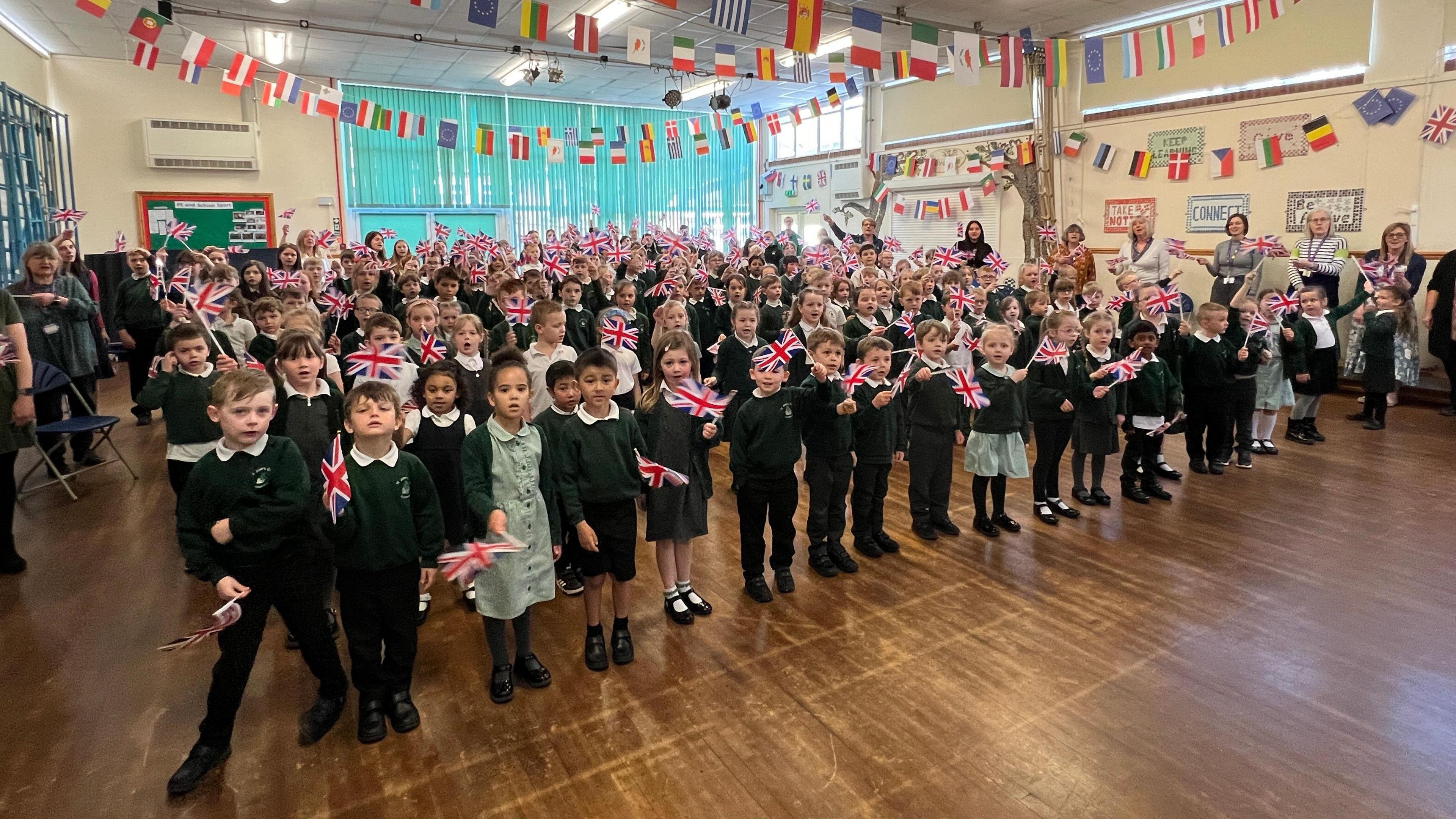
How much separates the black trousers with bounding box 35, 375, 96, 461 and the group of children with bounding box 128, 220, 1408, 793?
0.60m

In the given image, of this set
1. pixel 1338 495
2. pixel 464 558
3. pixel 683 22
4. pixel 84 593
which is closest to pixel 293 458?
pixel 464 558

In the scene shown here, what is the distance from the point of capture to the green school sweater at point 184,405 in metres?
3.18

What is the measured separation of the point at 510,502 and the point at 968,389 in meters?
2.04

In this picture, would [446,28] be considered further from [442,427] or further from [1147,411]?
[1147,411]

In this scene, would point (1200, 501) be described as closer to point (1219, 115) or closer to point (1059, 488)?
point (1059, 488)

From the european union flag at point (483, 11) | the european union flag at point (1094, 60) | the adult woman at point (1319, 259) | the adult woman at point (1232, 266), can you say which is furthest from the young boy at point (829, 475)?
the european union flag at point (1094, 60)

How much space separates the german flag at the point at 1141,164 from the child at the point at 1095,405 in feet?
18.3

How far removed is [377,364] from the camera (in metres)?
2.81

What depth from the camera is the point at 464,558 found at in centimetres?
216

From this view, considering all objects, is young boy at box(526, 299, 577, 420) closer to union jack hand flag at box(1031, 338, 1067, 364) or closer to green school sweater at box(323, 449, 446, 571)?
green school sweater at box(323, 449, 446, 571)

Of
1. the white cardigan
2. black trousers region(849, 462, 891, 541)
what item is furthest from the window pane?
black trousers region(849, 462, 891, 541)

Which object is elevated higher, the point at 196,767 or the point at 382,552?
the point at 382,552

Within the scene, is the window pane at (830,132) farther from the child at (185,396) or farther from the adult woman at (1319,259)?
the child at (185,396)

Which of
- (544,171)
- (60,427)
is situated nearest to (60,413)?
(60,427)
